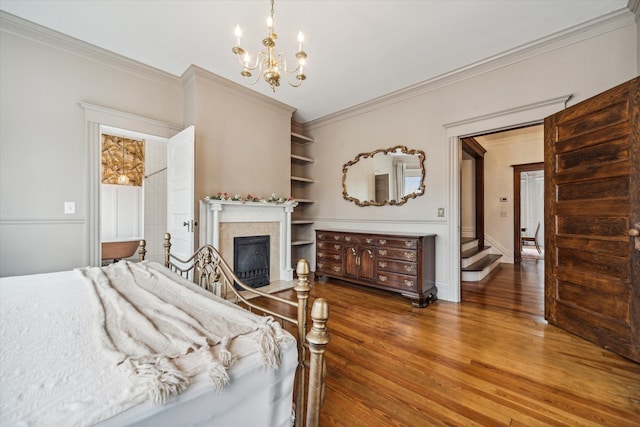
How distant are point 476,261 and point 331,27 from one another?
4.57 metres

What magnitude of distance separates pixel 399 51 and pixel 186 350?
333 cm

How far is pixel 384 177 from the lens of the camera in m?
4.04

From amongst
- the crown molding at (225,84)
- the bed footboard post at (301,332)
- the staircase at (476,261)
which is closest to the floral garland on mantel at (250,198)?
the crown molding at (225,84)

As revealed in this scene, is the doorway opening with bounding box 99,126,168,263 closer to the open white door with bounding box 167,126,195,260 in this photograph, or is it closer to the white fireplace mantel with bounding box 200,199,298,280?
the open white door with bounding box 167,126,195,260

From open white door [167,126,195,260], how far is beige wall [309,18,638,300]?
2406mm

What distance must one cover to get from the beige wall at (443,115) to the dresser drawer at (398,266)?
529 mm

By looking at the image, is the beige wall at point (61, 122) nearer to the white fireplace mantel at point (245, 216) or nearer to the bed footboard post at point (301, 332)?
the white fireplace mantel at point (245, 216)

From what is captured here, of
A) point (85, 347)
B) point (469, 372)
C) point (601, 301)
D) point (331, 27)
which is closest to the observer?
point (85, 347)

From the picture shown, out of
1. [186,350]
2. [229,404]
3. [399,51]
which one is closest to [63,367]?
[186,350]

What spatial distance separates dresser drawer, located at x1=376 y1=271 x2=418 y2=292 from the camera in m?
3.17

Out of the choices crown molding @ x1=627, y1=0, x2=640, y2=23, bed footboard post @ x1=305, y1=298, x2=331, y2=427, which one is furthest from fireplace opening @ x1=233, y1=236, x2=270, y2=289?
crown molding @ x1=627, y1=0, x2=640, y2=23

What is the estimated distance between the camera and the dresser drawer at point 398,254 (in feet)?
10.5

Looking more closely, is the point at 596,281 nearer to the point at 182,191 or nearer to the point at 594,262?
the point at 594,262

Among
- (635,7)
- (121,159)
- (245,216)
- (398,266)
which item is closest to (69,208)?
(245,216)
